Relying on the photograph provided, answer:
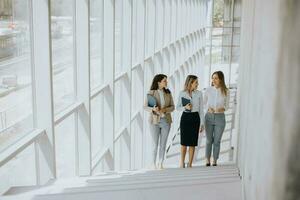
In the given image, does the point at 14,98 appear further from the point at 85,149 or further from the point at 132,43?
the point at 132,43

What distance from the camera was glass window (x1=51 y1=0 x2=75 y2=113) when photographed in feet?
20.1

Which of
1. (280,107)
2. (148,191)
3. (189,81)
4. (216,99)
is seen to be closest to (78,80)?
(189,81)

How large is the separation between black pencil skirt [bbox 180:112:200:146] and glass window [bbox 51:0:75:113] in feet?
5.98

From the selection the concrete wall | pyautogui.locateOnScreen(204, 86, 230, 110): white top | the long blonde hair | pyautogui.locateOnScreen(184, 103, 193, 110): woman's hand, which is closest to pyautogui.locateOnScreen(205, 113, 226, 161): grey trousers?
pyautogui.locateOnScreen(204, 86, 230, 110): white top

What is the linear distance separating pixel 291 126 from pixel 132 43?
360 inches

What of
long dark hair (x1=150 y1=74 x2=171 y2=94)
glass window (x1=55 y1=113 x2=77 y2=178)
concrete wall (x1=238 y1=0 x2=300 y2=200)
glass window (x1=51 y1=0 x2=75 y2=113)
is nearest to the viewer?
concrete wall (x1=238 y1=0 x2=300 y2=200)

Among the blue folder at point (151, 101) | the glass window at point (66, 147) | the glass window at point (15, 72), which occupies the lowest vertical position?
the glass window at point (66, 147)

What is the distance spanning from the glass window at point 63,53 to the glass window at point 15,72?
2.91 ft

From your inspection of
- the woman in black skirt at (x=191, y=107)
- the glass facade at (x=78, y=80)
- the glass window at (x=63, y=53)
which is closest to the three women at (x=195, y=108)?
the woman in black skirt at (x=191, y=107)

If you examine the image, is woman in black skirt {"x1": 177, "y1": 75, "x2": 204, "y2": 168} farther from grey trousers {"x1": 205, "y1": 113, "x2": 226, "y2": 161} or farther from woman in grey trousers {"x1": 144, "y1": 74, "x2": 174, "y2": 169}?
woman in grey trousers {"x1": 144, "y1": 74, "x2": 174, "y2": 169}

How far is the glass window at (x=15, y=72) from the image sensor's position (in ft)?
15.3

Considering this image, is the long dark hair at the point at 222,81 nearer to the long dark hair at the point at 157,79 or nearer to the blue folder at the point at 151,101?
the long dark hair at the point at 157,79

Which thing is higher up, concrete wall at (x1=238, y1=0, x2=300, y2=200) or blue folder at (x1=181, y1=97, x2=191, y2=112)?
concrete wall at (x1=238, y1=0, x2=300, y2=200)

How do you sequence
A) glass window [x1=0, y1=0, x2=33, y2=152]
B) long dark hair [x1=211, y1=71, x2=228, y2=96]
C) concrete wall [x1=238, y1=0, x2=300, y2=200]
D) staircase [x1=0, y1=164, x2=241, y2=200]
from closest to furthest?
concrete wall [x1=238, y1=0, x2=300, y2=200] < staircase [x1=0, y1=164, x2=241, y2=200] < glass window [x1=0, y1=0, x2=33, y2=152] < long dark hair [x1=211, y1=71, x2=228, y2=96]
